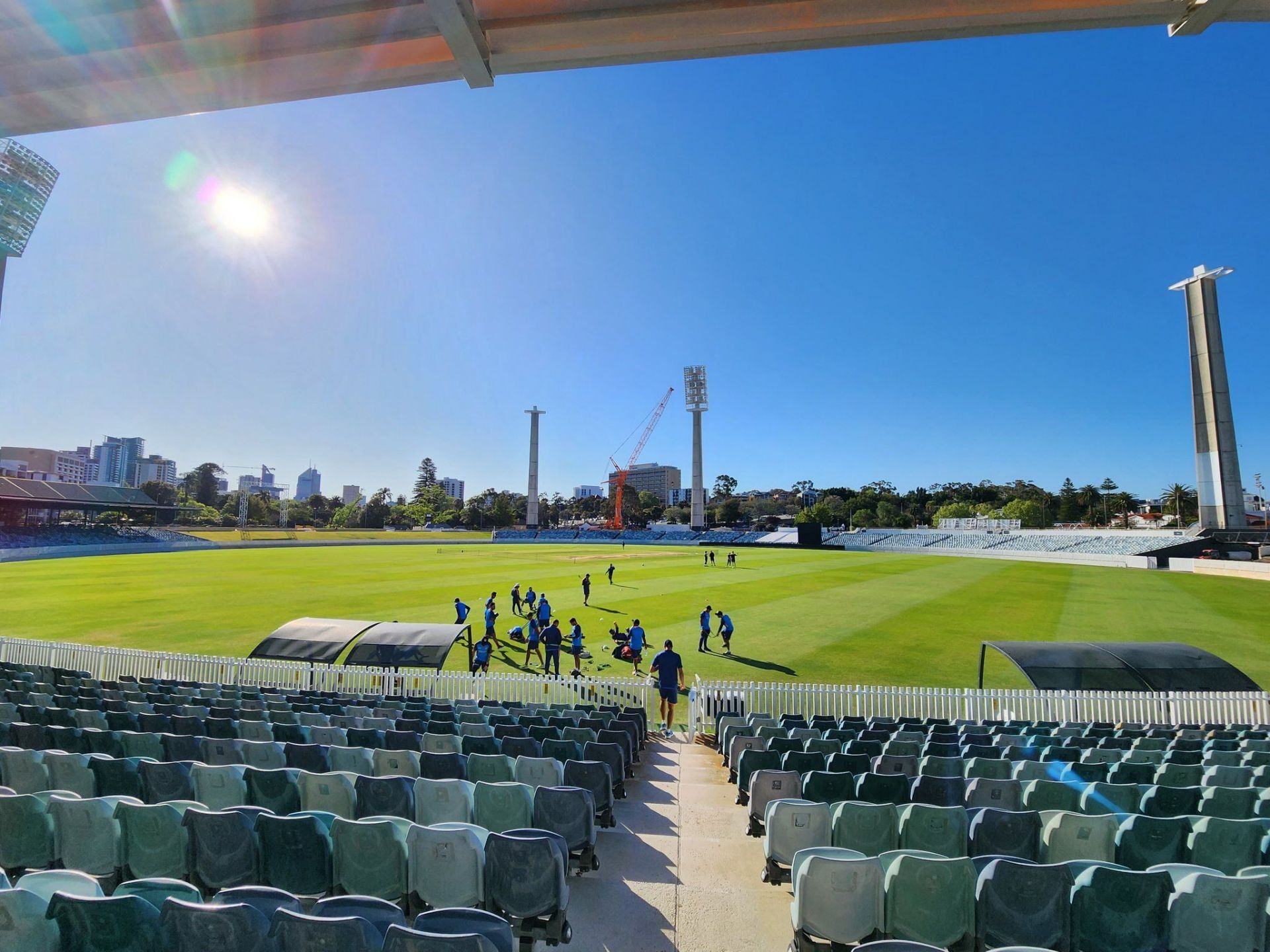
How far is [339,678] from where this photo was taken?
14125mm

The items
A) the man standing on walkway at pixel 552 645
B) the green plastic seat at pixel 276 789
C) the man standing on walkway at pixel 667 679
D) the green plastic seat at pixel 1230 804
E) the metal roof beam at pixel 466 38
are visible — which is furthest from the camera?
the man standing on walkway at pixel 552 645

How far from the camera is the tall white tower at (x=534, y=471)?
400ft

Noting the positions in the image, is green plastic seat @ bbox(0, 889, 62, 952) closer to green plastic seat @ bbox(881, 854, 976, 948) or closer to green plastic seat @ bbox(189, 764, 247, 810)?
green plastic seat @ bbox(189, 764, 247, 810)

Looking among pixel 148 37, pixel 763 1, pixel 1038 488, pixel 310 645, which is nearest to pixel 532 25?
pixel 763 1

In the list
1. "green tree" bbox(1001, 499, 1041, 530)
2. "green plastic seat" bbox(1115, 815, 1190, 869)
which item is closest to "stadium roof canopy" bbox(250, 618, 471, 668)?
"green plastic seat" bbox(1115, 815, 1190, 869)

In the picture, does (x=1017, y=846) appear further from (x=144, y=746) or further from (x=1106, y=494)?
(x=1106, y=494)

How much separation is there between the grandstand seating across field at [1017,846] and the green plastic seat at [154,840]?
166 inches

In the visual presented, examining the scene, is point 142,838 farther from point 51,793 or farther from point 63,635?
point 63,635

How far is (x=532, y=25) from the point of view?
23.7ft

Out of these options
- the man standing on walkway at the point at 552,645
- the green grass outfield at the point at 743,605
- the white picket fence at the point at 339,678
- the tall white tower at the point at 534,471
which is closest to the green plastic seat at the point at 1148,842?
the white picket fence at the point at 339,678

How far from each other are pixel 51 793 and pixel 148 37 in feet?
26.1

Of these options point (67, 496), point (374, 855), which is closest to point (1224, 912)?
point (374, 855)

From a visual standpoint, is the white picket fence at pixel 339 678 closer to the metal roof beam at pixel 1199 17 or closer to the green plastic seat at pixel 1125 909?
the green plastic seat at pixel 1125 909

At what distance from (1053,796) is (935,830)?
1.88 meters
